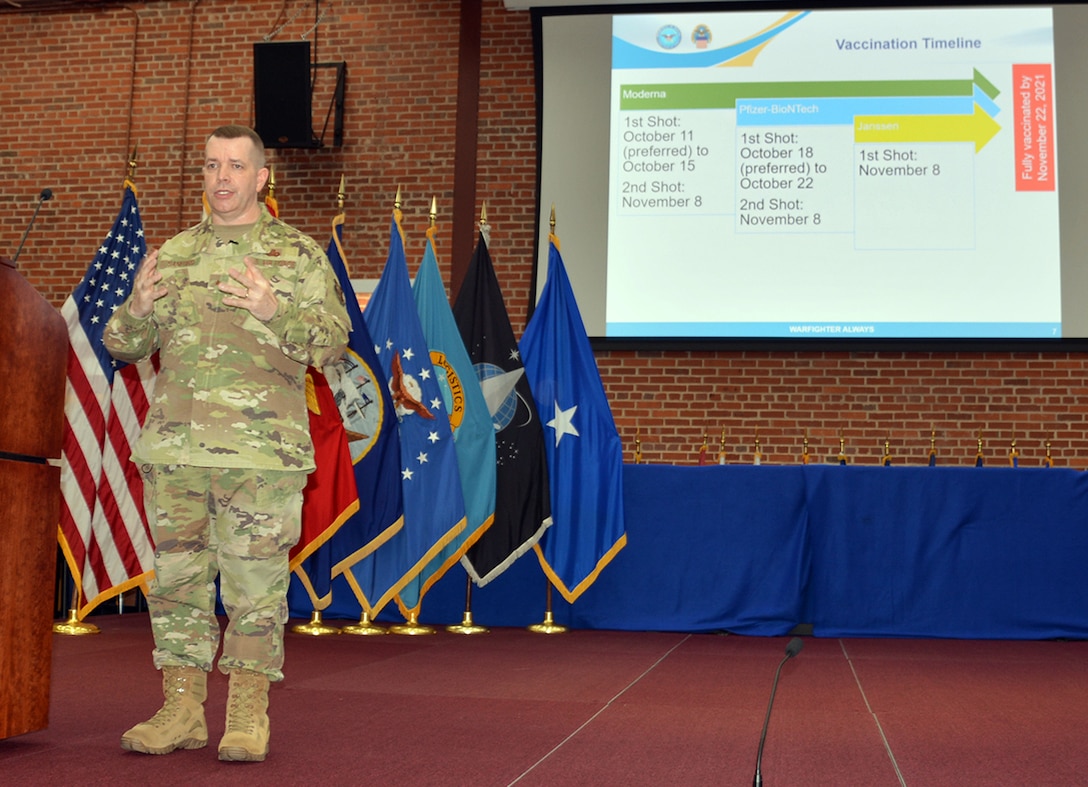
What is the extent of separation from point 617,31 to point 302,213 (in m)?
2.42

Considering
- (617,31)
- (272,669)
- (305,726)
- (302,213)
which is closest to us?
(272,669)

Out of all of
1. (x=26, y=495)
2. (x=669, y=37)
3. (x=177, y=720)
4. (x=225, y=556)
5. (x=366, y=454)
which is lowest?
(x=177, y=720)

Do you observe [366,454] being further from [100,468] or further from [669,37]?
[669,37]

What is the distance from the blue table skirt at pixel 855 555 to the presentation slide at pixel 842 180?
180 centimetres

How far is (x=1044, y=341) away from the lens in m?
6.70

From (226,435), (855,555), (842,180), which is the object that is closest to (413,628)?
(855,555)

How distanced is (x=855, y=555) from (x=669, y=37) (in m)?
3.64

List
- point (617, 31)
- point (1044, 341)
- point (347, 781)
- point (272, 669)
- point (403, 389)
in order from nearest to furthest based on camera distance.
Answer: point (347, 781)
point (272, 669)
point (403, 389)
point (1044, 341)
point (617, 31)

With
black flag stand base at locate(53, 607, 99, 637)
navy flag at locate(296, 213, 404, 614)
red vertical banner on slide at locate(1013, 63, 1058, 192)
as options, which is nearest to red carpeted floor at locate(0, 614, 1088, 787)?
black flag stand base at locate(53, 607, 99, 637)

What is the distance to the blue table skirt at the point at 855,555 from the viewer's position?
5.12m

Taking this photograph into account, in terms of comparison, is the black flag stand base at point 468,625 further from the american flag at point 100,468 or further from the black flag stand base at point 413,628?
the american flag at point 100,468

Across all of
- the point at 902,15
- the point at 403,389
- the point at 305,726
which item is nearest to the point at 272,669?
the point at 305,726

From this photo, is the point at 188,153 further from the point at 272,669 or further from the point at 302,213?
the point at 272,669

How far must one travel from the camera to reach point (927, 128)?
6832mm
